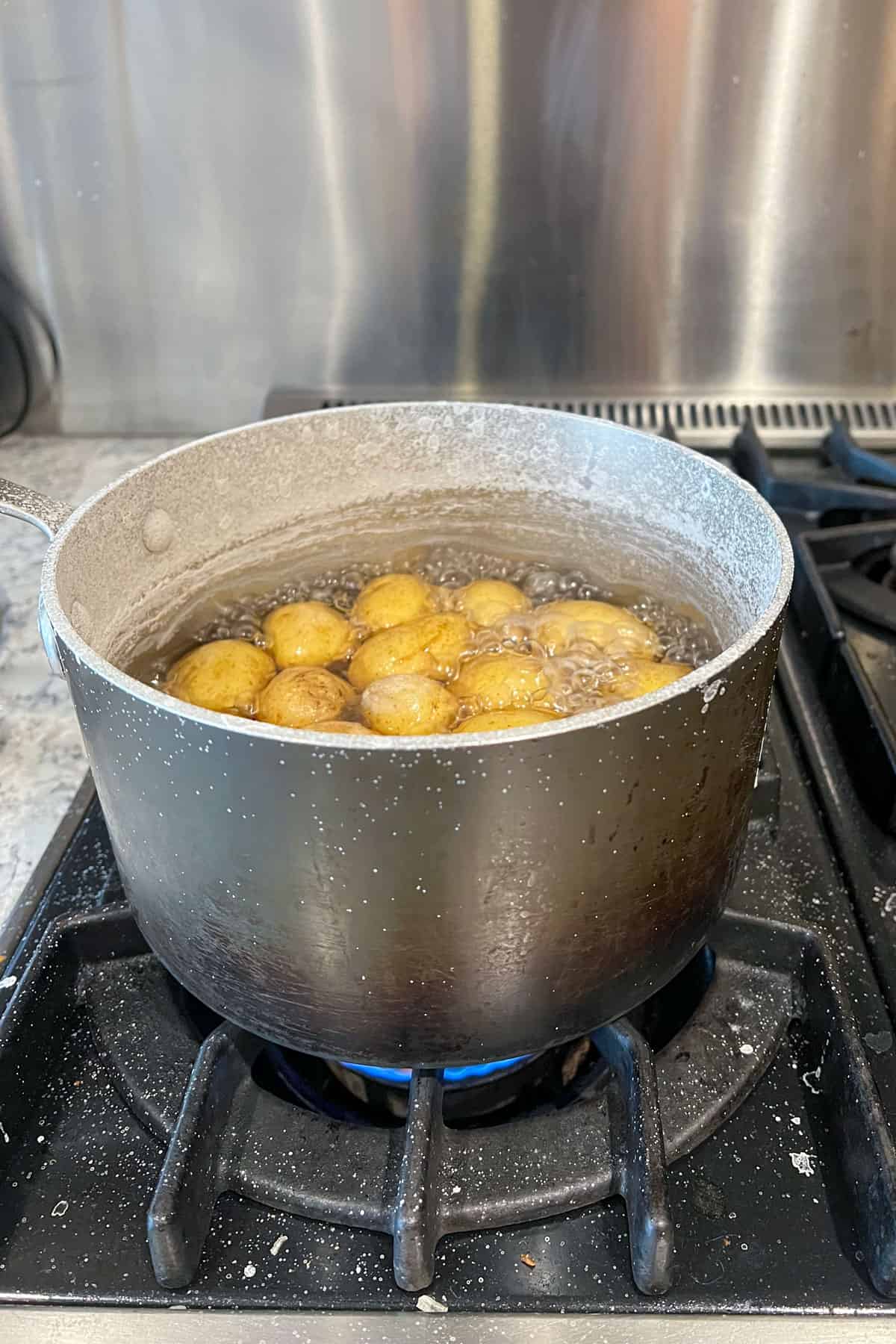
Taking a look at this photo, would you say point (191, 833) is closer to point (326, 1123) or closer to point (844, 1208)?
point (326, 1123)

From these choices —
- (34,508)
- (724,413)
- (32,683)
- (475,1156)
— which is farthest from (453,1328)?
(724,413)

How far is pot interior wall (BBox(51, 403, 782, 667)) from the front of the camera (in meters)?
0.60

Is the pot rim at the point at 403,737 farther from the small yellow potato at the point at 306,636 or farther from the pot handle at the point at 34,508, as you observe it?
the small yellow potato at the point at 306,636

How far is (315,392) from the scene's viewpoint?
1.26m

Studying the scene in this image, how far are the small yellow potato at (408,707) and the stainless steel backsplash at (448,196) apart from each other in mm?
730

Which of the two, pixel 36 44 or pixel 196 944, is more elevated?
pixel 36 44

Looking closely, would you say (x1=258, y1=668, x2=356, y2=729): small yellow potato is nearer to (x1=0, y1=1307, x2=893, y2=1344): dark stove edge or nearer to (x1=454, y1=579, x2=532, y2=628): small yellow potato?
(x1=454, y1=579, x2=532, y2=628): small yellow potato

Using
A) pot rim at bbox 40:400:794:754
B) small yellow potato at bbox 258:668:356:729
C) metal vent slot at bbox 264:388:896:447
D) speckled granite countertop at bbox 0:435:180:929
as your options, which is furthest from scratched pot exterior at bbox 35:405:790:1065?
metal vent slot at bbox 264:388:896:447

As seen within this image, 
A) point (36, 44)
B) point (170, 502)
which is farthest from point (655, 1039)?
A: point (36, 44)

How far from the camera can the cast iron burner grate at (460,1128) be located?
0.49 metres

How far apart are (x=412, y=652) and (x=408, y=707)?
0.24 ft

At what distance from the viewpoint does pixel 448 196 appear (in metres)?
1.14

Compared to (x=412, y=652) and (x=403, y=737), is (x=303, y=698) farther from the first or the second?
(x=403, y=737)

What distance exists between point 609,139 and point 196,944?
98 cm
